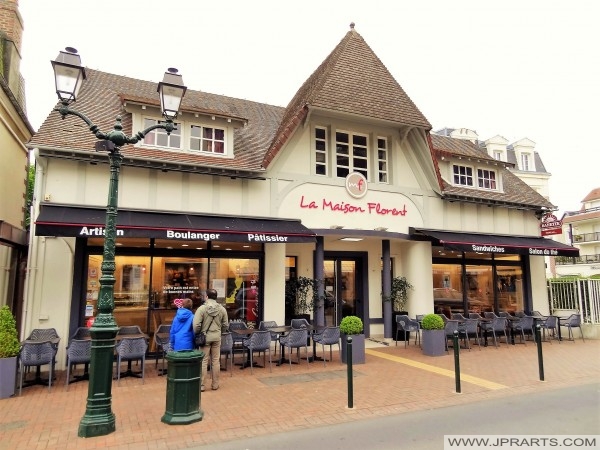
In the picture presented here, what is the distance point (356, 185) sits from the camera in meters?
12.8

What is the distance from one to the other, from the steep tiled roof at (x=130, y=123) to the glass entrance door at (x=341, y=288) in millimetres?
4541

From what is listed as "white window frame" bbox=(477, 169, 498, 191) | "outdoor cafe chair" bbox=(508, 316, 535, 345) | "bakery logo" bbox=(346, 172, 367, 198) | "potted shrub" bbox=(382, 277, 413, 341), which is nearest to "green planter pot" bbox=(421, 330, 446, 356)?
"potted shrub" bbox=(382, 277, 413, 341)

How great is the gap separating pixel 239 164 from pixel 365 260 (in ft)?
18.5

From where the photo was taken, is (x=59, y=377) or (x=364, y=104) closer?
(x=59, y=377)

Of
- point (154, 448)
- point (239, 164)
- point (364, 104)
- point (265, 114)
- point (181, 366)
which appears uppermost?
point (265, 114)

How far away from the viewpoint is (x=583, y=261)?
4153 cm

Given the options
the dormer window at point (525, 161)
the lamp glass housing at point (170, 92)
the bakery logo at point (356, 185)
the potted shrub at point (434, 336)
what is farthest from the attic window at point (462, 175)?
the dormer window at point (525, 161)

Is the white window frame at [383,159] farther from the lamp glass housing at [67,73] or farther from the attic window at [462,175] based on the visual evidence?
the lamp glass housing at [67,73]

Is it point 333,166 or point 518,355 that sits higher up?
point 333,166

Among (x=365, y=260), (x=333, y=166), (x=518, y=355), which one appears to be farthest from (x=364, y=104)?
(x=518, y=355)

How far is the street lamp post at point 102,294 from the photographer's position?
5418 mm

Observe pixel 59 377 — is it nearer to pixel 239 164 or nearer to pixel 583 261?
pixel 239 164

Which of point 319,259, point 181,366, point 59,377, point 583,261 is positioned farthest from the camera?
point 583,261

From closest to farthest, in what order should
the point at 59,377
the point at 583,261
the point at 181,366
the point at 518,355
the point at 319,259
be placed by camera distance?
the point at 181,366 < the point at 59,377 < the point at 518,355 < the point at 319,259 < the point at 583,261
